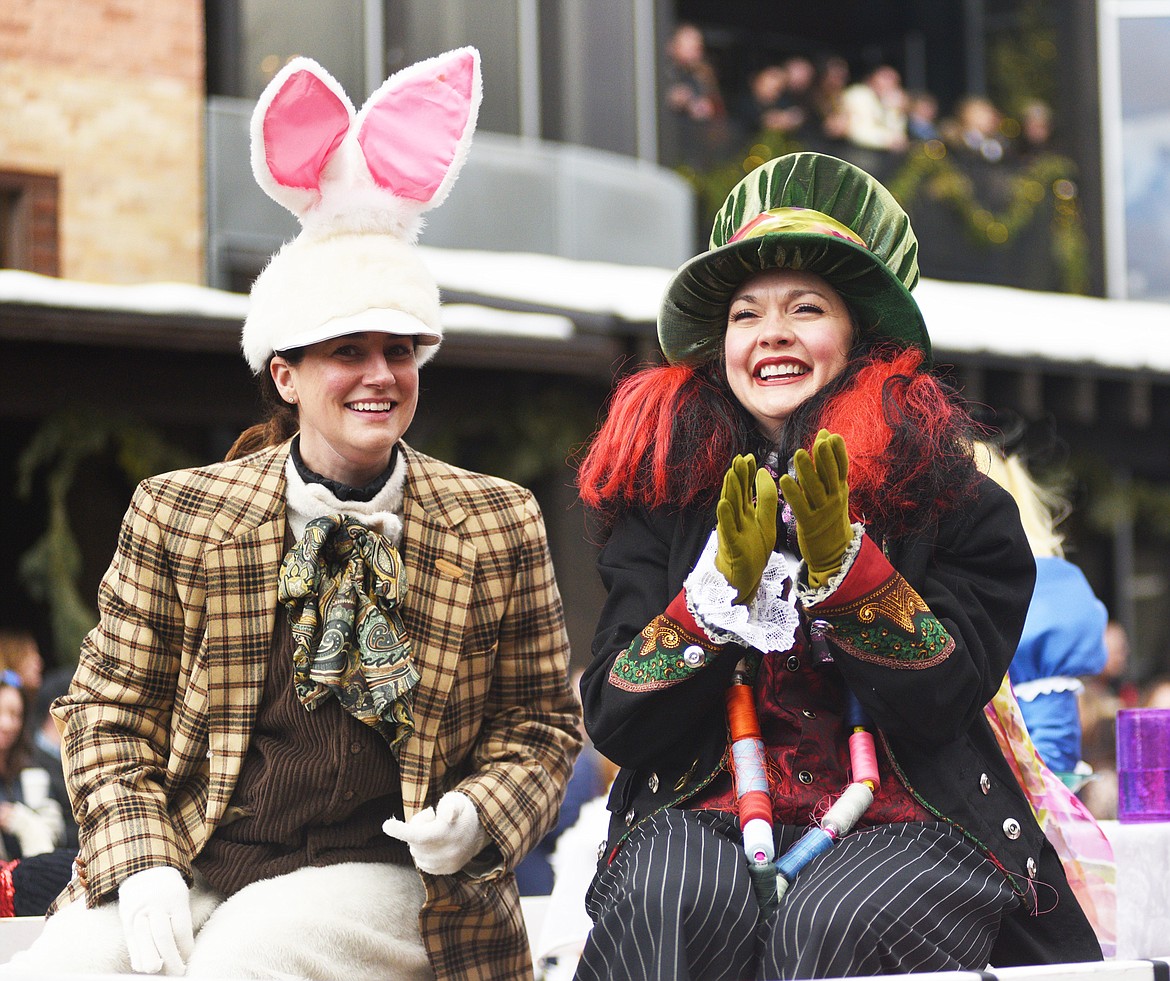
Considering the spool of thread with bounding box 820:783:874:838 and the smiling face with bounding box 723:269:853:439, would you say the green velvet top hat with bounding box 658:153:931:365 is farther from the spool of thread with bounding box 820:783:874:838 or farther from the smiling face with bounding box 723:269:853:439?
the spool of thread with bounding box 820:783:874:838

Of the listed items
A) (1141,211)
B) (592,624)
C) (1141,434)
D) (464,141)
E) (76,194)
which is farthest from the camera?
(1141,211)

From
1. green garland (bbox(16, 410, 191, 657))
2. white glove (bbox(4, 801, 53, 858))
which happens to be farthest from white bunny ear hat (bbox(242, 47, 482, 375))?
green garland (bbox(16, 410, 191, 657))

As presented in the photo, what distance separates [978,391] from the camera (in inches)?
469

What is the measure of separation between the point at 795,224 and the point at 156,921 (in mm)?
1580

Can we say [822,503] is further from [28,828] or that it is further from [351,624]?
[28,828]

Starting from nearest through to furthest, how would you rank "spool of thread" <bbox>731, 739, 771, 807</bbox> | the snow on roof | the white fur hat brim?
→ "spool of thread" <bbox>731, 739, 771, 807</bbox> < the white fur hat brim < the snow on roof

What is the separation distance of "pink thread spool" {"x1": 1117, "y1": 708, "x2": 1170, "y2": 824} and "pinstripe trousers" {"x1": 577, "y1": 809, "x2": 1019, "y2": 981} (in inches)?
46.4

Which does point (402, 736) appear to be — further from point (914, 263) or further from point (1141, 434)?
point (1141, 434)

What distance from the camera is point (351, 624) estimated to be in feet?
9.70

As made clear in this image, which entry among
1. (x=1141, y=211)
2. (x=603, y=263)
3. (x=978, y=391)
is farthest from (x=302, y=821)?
(x=1141, y=211)

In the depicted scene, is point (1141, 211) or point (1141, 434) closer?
point (1141, 434)

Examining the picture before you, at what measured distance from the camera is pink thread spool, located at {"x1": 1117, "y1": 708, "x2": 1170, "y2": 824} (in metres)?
3.64

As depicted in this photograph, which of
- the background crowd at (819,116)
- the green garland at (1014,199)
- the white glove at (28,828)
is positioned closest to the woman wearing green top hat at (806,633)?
the white glove at (28,828)

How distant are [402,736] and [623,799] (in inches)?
16.3
